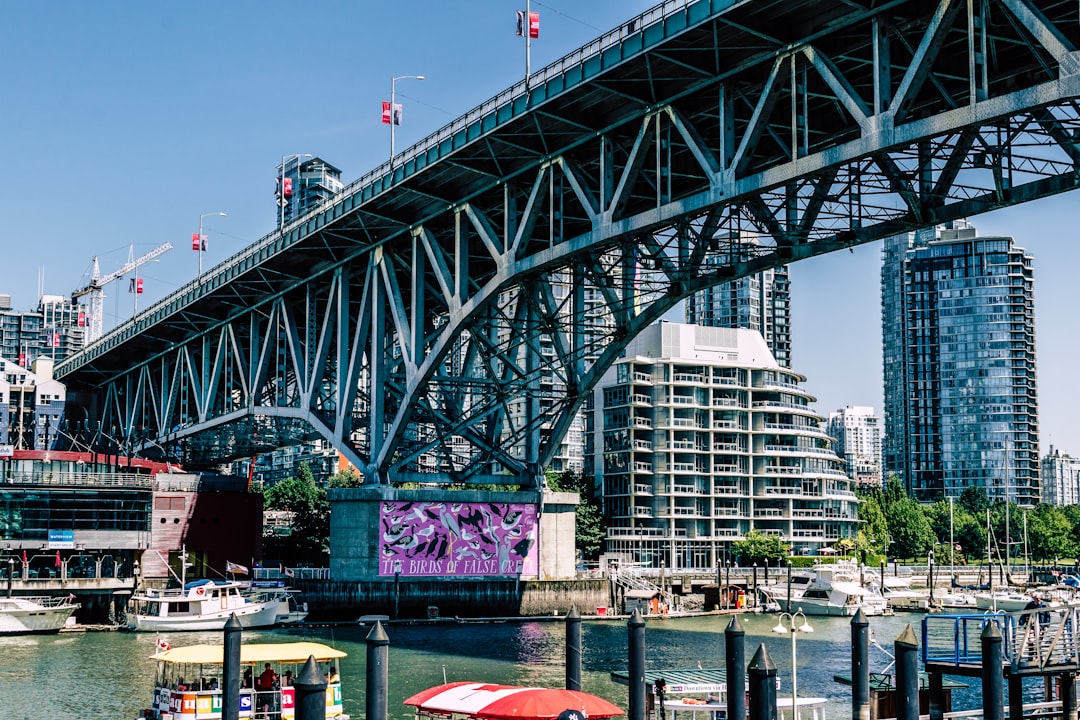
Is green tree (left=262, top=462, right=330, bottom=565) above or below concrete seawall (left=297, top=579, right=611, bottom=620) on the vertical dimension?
above

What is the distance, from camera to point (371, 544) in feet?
234

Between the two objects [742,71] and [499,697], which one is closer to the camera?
[499,697]

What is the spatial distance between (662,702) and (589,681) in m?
13.1

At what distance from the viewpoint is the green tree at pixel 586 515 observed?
108 meters

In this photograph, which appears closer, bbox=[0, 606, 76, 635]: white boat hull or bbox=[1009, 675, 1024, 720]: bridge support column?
bbox=[1009, 675, 1024, 720]: bridge support column

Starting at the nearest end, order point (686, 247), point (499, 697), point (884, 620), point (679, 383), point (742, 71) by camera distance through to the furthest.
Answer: point (499, 697), point (742, 71), point (686, 247), point (884, 620), point (679, 383)

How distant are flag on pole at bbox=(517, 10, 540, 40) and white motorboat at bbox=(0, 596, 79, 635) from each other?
124 feet

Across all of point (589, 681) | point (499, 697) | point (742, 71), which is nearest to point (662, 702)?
point (499, 697)

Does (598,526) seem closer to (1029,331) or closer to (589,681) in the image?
(589,681)

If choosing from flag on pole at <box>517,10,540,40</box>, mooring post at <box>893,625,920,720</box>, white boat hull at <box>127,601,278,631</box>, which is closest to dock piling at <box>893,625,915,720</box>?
mooring post at <box>893,625,920,720</box>

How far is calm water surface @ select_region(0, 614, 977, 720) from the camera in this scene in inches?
1724


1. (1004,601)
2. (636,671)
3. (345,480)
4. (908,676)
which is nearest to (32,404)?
(345,480)

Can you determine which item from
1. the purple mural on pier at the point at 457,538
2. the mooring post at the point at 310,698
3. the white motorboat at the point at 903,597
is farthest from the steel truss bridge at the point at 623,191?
the white motorboat at the point at 903,597

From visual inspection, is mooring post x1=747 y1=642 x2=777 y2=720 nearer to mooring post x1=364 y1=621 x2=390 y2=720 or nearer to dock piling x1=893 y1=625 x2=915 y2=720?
dock piling x1=893 y1=625 x2=915 y2=720
